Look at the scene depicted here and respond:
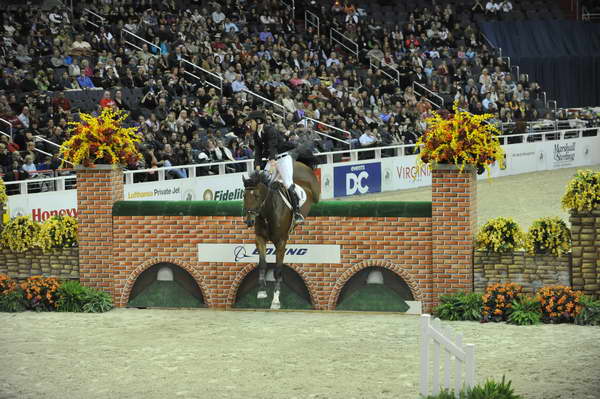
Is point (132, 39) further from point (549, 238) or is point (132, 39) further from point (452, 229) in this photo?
point (549, 238)

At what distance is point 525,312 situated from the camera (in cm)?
1463

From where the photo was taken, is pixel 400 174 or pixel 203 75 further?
pixel 400 174

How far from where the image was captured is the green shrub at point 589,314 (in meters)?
14.3

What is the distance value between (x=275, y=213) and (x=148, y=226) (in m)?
2.41

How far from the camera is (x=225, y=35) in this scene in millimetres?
35688

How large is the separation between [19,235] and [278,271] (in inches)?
179

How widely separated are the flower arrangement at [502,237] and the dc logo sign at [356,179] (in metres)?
15.2

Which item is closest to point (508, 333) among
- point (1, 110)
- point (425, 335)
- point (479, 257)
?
point (479, 257)

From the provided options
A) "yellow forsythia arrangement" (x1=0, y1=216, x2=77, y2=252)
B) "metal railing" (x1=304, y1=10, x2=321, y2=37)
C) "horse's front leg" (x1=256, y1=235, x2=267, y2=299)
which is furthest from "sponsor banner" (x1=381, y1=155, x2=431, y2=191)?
"horse's front leg" (x1=256, y1=235, x2=267, y2=299)

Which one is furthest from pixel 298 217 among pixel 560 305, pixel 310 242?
pixel 560 305

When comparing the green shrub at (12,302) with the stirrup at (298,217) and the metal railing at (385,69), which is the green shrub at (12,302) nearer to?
the stirrup at (298,217)

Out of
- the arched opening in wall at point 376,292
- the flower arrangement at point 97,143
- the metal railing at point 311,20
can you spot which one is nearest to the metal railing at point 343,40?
the metal railing at point 311,20

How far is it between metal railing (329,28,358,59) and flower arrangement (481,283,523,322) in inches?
1065

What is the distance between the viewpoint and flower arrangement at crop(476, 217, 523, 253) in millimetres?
15109
